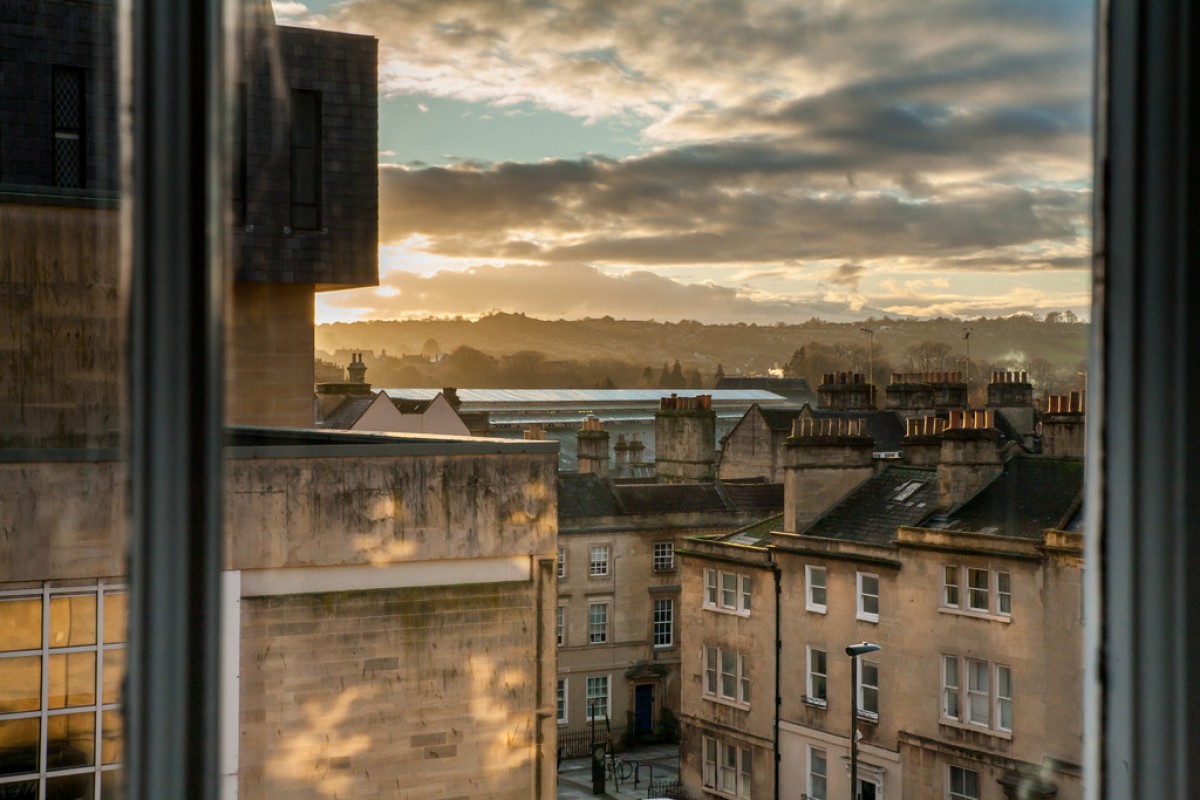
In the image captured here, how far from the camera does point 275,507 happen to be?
1.32 metres

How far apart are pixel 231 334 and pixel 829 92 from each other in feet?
2.93

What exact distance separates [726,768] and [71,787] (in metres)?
0.82

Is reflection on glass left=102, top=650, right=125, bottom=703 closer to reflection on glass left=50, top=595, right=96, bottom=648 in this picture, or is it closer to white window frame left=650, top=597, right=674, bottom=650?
reflection on glass left=50, top=595, right=96, bottom=648

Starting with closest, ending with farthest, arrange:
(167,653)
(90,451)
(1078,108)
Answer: (167,653)
(90,451)
(1078,108)

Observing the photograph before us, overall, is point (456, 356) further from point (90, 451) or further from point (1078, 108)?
point (1078, 108)

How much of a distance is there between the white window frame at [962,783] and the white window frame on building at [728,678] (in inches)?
11.1

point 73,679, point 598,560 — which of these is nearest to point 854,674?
point 598,560

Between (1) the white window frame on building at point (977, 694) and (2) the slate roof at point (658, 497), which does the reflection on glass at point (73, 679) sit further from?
(1) the white window frame on building at point (977, 694)

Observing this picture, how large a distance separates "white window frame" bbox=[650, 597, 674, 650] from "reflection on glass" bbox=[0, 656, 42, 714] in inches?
29.8

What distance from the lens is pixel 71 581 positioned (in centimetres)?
109

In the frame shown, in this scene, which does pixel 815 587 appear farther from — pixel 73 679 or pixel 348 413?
pixel 73 679

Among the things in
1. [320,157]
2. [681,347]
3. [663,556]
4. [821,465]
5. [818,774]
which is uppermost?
→ [320,157]

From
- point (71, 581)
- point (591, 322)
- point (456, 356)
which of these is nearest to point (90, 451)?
point (71, 581)

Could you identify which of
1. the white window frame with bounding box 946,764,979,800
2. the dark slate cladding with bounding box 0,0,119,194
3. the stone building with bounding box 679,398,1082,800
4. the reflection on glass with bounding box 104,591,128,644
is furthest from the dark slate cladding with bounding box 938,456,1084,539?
the dark slate cladding with bounding box 0,0,119,194
